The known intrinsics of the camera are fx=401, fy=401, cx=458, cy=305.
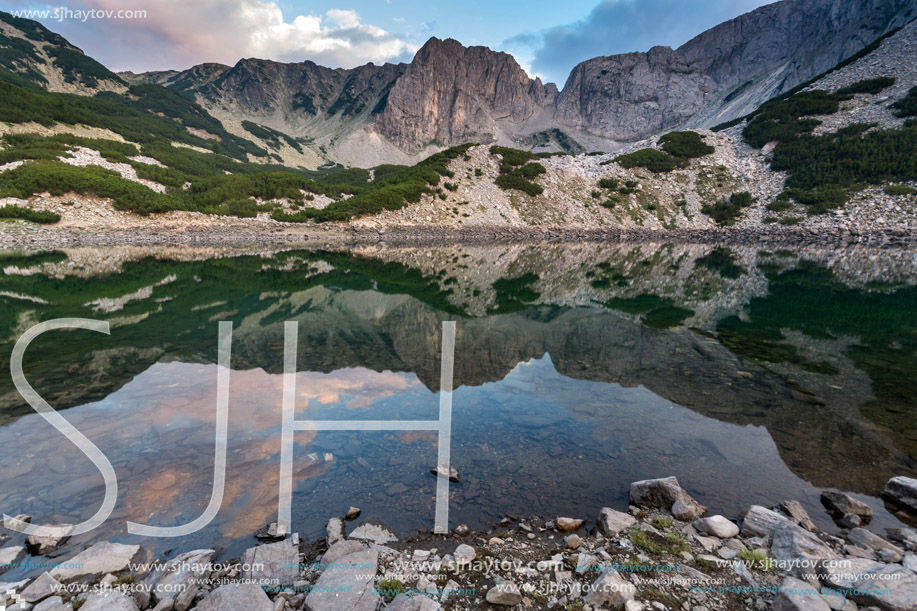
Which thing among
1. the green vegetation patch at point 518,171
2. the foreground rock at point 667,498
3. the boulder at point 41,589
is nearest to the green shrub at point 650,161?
the green vegetation patch at point 518,171

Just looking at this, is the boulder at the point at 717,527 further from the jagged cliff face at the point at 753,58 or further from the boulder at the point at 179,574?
the jagged cliff face at the point at 753,58

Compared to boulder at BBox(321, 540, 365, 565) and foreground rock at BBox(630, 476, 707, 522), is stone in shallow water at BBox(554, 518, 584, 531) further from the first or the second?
boulder at BBox(321, 540, 365, 565)

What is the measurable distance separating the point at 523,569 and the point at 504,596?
1.94ft

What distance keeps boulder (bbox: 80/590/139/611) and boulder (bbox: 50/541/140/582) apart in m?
0.61

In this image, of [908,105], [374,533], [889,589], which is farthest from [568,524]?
[908,105]

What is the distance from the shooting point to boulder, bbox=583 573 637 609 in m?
3.83

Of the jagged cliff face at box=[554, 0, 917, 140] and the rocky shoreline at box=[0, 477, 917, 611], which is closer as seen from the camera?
the rocky shoreline at box=[0, 477, 917, 611]

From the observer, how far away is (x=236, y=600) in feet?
12.4

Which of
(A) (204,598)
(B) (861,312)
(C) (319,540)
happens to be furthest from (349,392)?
(B) (861,312)

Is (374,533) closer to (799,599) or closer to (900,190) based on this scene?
(799,599)

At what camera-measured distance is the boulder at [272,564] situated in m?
4.32

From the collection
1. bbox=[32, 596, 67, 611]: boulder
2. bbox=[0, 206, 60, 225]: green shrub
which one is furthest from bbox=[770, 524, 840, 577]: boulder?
bbox=[0, 206, 60, 225]: green shrub

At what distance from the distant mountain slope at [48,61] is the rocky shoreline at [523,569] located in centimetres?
18934

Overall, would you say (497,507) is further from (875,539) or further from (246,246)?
(246,246)
